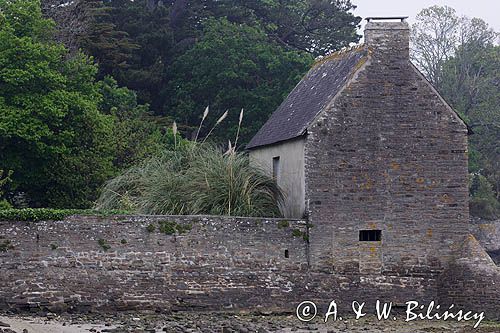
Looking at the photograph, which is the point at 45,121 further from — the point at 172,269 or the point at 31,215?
the point at 172,269

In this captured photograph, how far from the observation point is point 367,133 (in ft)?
69.3

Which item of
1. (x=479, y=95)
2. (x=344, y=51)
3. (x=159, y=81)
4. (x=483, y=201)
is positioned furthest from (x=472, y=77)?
(x=344, y=51)

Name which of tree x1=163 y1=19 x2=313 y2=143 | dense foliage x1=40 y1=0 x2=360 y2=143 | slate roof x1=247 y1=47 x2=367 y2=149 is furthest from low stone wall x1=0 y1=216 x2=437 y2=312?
tree x1=163 y1=19 x2=313 y2=143

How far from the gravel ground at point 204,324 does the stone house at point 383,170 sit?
174 centimetres

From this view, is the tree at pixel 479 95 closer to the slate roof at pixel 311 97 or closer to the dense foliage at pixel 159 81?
the dense foliage at pixel 159 81

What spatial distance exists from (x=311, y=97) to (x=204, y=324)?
298 inches

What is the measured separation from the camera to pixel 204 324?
59.0 ft

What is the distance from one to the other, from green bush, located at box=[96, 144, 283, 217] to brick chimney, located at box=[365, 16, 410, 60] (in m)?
3.93

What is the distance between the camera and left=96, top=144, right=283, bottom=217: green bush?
21.0 metres

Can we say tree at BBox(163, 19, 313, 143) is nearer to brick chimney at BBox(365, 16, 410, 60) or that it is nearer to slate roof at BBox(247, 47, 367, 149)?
slate roof at BBox(247, 47, 367, 149)

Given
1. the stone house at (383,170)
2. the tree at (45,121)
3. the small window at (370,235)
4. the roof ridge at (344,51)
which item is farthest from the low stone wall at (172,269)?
the tree at (45,121)

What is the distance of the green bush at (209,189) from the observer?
2097 centimetres

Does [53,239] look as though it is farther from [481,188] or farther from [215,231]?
[481,188]

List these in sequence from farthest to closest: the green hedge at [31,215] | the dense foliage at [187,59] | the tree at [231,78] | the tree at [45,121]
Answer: the tree at [231,78] → the dense foliage at [187,59] → the tree at [45,121] → the green hedge at [31,215]
